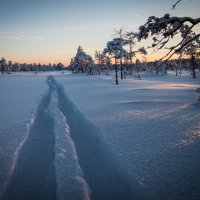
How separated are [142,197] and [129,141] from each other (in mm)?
3792

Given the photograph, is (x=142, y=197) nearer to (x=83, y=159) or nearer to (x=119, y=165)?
(x=119, y=165)

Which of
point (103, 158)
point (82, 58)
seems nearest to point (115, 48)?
point (103, 158)

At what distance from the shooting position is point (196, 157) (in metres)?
7.71

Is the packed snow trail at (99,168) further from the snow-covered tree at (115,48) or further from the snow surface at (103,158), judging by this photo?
the snow-covered tree at (115,48)

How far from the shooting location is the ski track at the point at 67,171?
20.4 ft

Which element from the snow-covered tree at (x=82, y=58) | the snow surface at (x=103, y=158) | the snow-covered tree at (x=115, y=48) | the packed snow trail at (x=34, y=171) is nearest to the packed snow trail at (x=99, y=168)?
the snow surface at (x=103, y=158)

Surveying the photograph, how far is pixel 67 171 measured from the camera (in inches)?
287

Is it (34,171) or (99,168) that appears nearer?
(34,171)

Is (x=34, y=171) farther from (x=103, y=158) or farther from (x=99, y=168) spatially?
(x=103, y=158)

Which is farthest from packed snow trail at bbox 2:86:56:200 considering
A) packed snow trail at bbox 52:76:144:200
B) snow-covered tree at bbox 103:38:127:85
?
snow-covered tree at bbox 103:38:127:85

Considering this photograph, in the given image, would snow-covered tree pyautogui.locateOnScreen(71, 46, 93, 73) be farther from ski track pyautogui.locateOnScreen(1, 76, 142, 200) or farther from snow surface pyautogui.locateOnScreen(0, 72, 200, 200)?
ski track pyautogui.locateOnScreen(1, 76, 142, 200)

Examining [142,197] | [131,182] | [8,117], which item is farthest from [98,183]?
[8,117]

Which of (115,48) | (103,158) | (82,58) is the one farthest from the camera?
(82,58)

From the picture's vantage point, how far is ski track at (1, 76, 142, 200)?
20.4 ft
